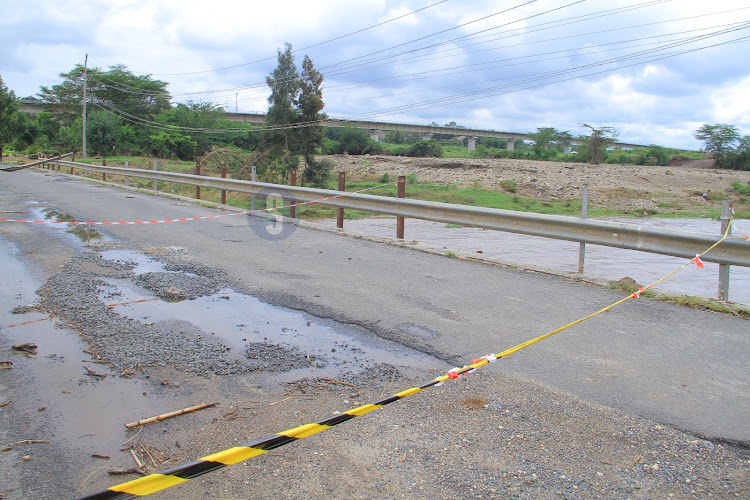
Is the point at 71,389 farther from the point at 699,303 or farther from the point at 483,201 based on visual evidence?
the point at 483,201

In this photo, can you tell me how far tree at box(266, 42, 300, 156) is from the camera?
2057 inches

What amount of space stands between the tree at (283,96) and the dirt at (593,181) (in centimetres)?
611

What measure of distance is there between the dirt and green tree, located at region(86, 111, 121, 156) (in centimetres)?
2380

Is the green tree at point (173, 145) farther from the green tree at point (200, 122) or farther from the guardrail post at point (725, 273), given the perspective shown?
the guardrail post at point (725, 273)

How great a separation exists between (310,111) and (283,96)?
2849mm

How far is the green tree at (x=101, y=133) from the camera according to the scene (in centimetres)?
5878

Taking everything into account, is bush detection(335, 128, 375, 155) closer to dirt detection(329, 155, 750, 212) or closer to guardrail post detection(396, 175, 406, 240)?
dirt detection(329, 155, 750, 212)

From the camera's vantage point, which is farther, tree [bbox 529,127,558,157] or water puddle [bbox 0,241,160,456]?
tree [bbox 529,127,558,157]

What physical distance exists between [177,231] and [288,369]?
22.5 feet

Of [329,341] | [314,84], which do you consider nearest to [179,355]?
[329,341]

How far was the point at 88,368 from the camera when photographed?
418 cm

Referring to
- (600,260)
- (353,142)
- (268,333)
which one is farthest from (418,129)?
(268,333)

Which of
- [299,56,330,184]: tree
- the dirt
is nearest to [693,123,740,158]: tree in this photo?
the dirt

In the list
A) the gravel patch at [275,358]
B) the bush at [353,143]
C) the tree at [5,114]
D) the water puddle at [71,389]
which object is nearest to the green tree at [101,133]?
the tree at [5,114]
